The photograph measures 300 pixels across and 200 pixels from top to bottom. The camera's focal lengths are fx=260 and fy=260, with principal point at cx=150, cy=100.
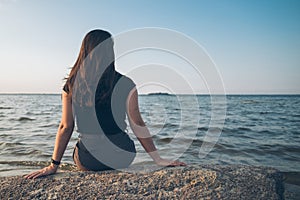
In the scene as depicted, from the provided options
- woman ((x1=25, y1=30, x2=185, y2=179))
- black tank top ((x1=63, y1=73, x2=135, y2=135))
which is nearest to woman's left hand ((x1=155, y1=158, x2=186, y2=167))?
woman ((x1=25, y1=30, x2=185, y2=179))

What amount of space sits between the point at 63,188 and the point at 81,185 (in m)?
A: 0.17

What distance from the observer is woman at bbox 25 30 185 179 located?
2871 mm

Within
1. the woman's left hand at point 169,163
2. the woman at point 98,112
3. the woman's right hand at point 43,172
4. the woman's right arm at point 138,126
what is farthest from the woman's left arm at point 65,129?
the woman's left hand at point 169,163

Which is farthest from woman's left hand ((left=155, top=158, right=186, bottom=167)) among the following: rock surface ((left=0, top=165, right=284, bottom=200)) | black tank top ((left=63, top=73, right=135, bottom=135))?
black tank top ((left=63, top=73, right=135, bottom=135))

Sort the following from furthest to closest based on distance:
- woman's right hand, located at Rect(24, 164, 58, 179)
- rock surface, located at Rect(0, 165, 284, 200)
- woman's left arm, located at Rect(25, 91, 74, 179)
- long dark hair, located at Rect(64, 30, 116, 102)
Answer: woman's left arm, located at Rect(25, 91, 74, 179)
long dark hair, located at Rect(64, 30, 116, 102)
woman's right hand, located at Rect(24, 164, 58, 179)
rock surface, located at Rect(0, 165, 284, 200)

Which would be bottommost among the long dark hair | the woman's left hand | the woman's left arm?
the woman's left hand

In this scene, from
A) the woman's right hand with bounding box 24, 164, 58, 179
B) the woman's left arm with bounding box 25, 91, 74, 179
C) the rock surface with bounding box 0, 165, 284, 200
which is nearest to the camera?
the rock surface with bounding box 0, 165, 284, 200

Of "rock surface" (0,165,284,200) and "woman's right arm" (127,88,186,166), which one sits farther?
"woman's right arm" (127,88,186,166)

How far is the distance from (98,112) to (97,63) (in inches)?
22.4

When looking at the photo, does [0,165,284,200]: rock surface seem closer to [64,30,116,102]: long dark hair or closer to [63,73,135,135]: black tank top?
[63,73,135,135]: black tank top

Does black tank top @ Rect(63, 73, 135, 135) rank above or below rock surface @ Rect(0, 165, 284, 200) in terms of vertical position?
above

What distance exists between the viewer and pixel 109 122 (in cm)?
304

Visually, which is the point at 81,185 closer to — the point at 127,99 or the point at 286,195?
the point at 127,99

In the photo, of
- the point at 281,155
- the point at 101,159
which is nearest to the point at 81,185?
the point at 101,159
